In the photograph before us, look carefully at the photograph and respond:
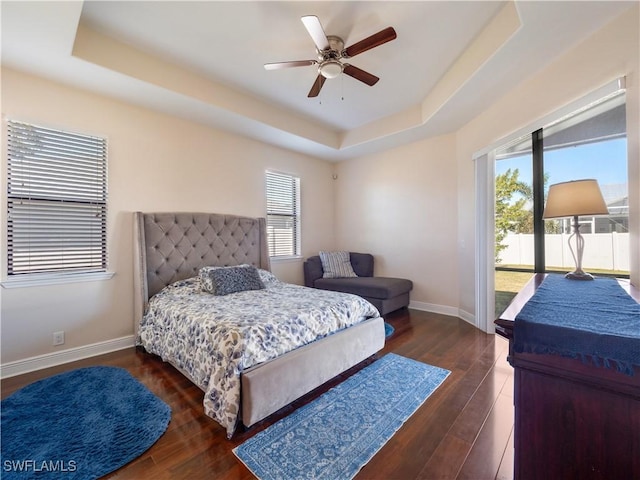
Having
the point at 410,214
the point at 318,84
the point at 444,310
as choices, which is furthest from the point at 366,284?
the point at 318,84

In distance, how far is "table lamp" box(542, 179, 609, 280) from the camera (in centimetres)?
174

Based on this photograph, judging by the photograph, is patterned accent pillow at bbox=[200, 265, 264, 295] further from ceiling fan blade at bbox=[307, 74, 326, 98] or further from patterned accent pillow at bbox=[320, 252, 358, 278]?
ceiling fan blade at bbox=[307, 74, 326, 98]

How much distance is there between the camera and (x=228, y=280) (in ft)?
9.68

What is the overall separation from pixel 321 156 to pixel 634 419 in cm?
476

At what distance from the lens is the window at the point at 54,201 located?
2393 millimetres

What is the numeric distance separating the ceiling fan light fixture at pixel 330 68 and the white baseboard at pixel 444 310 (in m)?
3.32

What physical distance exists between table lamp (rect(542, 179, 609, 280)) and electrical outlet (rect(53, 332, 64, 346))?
426cm

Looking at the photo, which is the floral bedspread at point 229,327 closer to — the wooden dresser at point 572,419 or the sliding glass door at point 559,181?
the wooden dresser at point 572,419

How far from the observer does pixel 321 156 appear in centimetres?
500

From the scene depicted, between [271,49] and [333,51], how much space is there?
68 cm

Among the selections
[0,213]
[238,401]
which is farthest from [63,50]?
[238,401]

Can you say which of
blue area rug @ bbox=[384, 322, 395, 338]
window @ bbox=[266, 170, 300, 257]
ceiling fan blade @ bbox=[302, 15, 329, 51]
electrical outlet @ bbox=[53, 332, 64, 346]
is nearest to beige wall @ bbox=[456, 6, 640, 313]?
blue area rug @ bbox=[384, 322, 395, 338]

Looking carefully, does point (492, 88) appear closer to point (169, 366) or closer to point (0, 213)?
point (169, 366)

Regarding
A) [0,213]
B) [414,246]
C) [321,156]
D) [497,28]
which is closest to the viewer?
[497,28]
